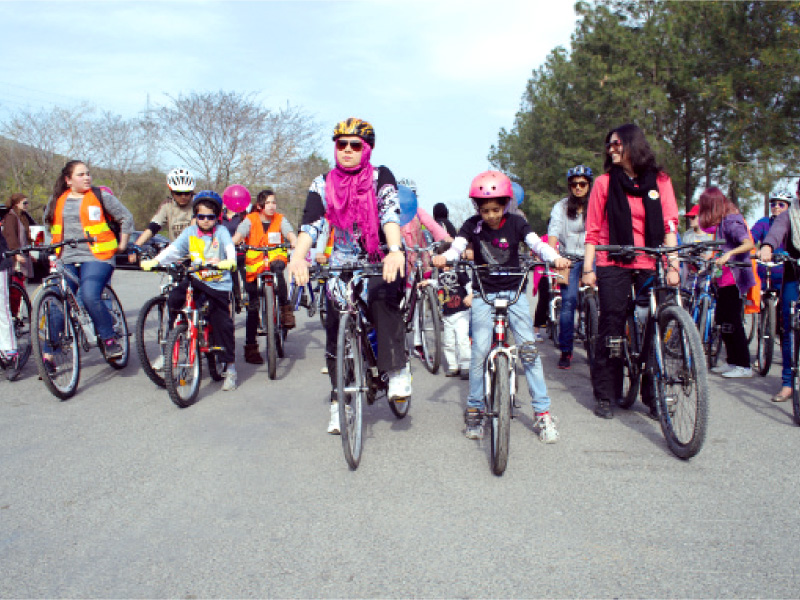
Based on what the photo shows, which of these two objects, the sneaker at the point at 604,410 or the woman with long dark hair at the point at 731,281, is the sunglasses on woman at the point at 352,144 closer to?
the sneaker at the point at 604,410

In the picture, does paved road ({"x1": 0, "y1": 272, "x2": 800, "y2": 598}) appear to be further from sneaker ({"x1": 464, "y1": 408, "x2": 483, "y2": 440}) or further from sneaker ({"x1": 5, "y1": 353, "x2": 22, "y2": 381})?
sneaker ({"x1": 5, "y1": 353, "x2": 22, "y2": 381})

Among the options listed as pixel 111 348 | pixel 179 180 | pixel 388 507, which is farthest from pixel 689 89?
pixel 388 507

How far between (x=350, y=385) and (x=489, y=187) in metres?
1.66

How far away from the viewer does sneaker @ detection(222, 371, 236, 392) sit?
6879 mm

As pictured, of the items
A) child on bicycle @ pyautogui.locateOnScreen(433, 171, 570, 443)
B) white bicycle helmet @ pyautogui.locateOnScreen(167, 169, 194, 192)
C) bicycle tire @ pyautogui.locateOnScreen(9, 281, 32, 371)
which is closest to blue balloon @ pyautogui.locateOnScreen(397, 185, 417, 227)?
child on bicycle @ pyautogui.locateOnScreen(433, 171, 570, 443)

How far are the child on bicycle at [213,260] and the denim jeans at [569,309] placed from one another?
3.56 meters

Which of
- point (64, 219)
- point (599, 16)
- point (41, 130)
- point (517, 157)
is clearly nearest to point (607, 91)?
point (599, 16)

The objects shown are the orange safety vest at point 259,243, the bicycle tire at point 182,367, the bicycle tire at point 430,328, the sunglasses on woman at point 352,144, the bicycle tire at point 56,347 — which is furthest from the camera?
the orange safety vest at point 259,243

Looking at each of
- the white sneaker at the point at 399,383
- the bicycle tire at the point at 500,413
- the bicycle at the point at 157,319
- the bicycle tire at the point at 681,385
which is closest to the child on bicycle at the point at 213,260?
the bicycle at the point at 157,319

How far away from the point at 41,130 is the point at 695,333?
38.9m

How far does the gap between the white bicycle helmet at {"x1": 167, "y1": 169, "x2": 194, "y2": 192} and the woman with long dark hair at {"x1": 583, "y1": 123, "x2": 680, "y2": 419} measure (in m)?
4.80

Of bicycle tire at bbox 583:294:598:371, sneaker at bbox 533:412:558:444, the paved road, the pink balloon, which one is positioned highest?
the pink balloon

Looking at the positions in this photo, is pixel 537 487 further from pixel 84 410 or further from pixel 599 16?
pixel 599 16

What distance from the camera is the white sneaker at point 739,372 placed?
7.21m
